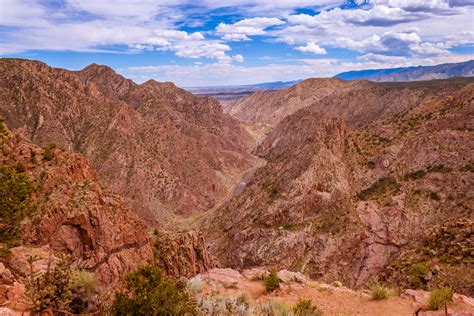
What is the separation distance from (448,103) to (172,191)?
72.0m

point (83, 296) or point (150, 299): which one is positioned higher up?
point (150, 299)

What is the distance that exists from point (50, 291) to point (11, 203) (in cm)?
737

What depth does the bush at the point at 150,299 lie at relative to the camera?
1050 cm

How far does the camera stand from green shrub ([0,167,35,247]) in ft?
52.8

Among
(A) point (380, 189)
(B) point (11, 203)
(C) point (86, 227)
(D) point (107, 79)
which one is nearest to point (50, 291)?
(B) point (11, 203)

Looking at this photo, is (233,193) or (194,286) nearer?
→ (194,286)

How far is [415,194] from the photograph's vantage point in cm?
5891

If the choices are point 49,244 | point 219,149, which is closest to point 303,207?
point 49,244

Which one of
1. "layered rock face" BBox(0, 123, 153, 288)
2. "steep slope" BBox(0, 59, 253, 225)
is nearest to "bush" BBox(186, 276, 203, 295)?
"layered rock face" BBox(0, 123, 153, 288)

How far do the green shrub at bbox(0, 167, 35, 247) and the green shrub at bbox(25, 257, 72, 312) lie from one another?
238 inches

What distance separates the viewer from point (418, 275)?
27.7m

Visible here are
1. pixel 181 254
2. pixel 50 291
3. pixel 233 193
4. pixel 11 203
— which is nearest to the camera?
pixel 50 291

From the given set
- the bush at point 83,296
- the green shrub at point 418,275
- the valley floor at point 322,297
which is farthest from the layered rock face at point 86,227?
the green shrub at point 418,275

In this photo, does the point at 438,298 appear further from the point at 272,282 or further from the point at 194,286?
the point at 194,286
